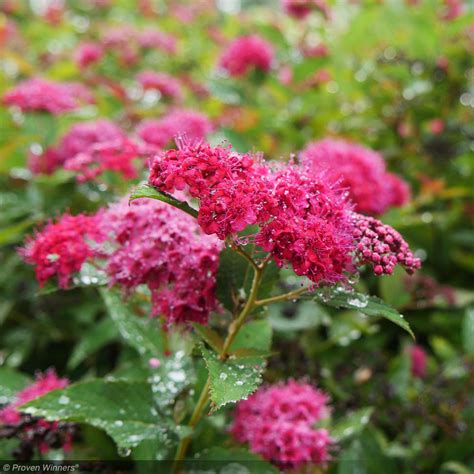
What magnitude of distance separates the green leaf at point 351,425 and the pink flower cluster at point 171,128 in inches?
38.3

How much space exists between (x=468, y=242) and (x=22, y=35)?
344 centimetres

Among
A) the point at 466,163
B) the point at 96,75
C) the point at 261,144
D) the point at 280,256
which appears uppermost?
the point at 96,75

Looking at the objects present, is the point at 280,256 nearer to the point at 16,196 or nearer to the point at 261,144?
the point at 16,196

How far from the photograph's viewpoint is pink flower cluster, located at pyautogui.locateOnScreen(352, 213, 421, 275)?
1021 mm

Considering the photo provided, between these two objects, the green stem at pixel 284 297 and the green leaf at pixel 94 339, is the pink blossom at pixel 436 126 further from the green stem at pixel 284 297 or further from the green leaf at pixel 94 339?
the green stem at pixel 284 297

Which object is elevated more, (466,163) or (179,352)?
(466,163)

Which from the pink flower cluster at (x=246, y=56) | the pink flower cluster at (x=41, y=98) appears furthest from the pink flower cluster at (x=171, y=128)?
the pink flower cluster at (x=246, y=56)

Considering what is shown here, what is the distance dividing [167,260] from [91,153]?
65 cm

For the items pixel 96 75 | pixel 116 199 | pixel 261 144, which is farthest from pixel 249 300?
pixel 96 75

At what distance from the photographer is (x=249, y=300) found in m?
1.11

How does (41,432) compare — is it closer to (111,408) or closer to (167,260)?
(111,408)

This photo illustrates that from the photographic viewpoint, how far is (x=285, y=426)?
1375 millimetres

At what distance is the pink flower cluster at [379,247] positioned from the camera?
1.02m

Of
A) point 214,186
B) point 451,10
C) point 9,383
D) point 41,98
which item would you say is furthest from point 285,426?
point 451,10
